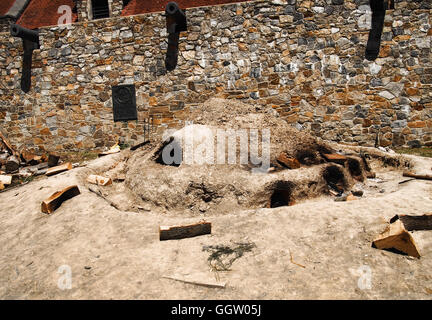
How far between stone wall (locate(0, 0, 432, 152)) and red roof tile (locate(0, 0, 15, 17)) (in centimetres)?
505

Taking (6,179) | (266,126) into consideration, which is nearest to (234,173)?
(266,126)

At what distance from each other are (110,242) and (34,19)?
1093 centimetres

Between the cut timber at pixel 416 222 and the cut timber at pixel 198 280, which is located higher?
the cut timber at pixel 416 222

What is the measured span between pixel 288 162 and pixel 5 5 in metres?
12.8

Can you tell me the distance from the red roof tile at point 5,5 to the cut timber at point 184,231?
11856mm

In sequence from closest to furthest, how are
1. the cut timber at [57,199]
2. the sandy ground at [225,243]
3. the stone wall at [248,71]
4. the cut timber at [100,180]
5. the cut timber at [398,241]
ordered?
the sandy ground at [225,243] → the cut timber at [398,241] → the cut timber at [57,199] → the cut timber at [100,180] → the stone wall at [248,71]

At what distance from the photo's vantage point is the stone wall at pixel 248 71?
5.70 metres

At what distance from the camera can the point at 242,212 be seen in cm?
303

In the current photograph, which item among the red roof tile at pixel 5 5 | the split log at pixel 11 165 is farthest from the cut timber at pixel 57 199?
the red roof tile at pixel 5 5

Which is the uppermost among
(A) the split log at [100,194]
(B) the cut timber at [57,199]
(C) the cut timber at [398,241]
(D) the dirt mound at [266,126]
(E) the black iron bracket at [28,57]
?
(E) the black iron bracket at [28,57]

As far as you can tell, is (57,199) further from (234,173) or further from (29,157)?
(29,157)

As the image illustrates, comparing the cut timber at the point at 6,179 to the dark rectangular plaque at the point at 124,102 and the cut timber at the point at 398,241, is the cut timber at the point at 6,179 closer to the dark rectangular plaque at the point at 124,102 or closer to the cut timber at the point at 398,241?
the dark rectangular plaque at the point at 124,102

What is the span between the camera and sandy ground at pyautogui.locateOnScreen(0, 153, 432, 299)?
185 cm
